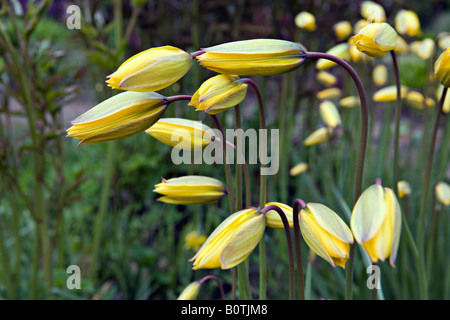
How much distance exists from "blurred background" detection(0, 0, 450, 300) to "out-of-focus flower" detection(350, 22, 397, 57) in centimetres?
54

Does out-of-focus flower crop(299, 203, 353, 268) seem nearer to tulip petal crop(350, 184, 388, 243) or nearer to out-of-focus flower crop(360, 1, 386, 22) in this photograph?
tulip petal crop(350, 184, 388, 243)

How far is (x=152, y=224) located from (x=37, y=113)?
0.81 metres

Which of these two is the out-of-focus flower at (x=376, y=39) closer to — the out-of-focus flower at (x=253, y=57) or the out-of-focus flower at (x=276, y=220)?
the out-of-focus flower at (x=253, y=57)

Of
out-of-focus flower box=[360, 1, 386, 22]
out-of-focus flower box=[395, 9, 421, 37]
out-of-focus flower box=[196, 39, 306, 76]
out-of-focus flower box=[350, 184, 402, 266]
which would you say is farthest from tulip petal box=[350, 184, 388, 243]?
out-of-focus flower box=[395, 9, 421, 37]

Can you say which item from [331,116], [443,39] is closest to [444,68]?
[443,39]

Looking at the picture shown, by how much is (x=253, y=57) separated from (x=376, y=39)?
0.16 metres

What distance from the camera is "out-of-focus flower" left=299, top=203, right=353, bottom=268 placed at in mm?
440

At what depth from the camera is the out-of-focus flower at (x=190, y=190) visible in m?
0.56

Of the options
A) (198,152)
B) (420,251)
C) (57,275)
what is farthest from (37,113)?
(420,251)

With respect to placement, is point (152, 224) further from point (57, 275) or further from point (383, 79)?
point (383, 79)

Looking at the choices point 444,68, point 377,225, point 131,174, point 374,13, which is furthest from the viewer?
point 131,174

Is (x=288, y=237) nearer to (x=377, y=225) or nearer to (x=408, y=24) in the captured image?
(x=377, y=225)

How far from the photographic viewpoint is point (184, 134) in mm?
543

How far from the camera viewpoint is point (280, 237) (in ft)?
4.02
